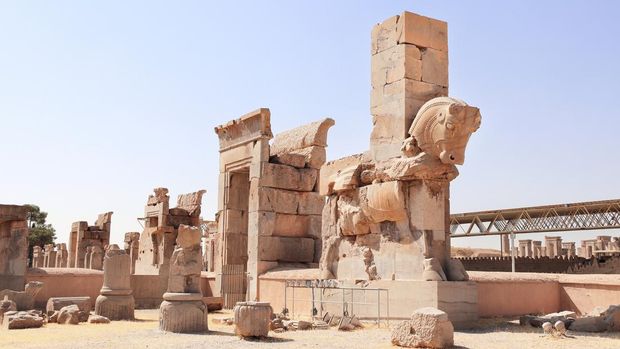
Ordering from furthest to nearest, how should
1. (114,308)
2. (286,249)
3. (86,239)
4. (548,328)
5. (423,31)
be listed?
(86,239)
(286,249)
(114,308)
(423,31)
(548,328)

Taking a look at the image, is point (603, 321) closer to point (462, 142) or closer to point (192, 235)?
point (462, 142)

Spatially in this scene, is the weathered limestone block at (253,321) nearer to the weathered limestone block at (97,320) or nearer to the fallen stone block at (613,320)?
the weathered limestone block at (97,320)

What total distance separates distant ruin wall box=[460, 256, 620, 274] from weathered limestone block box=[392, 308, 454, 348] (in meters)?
11.9

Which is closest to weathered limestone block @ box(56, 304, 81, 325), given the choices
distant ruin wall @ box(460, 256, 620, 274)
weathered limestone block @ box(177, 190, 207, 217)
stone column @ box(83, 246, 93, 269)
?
weathered limestone block @ box(177, 190, 207, 217)

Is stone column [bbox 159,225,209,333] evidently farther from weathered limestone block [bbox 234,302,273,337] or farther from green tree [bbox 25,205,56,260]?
green tree [bbox 25,205,56,260]

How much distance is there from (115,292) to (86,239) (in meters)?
13.4

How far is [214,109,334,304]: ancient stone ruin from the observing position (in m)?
14.8

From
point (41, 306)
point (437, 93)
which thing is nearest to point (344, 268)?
point (437, 93)

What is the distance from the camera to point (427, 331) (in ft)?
24.1

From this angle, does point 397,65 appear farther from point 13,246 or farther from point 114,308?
point 13,246

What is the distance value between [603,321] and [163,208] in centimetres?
1446

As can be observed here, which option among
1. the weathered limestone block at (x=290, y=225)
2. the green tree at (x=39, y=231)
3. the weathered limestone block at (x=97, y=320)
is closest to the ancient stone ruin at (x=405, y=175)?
the weathered limestone block at (x=290, y=225)

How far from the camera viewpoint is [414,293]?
937 cm

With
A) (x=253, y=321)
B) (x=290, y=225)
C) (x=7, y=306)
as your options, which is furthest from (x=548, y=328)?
(x=7, y=306)
